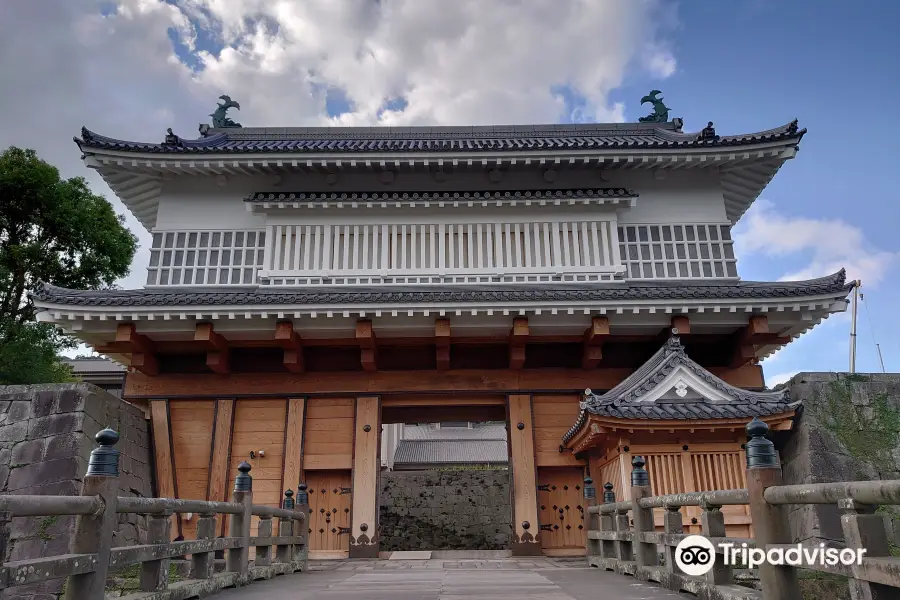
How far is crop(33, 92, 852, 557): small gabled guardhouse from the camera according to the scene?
9570 mm

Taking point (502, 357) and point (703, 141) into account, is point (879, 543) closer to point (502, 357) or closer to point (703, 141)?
point (502, 357)

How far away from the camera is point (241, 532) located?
6.43m

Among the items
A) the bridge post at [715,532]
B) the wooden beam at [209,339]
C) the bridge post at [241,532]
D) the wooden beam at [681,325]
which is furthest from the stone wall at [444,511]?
the bridge post at [715,532]

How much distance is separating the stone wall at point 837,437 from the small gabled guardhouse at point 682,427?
119 cm

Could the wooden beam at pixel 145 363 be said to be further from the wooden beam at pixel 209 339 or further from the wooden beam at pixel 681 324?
the wooden beam at pixel 681 324

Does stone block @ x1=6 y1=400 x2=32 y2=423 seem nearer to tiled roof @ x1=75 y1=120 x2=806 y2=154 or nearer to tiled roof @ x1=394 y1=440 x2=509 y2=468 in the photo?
tiled roof @ x1=75 y1=120 x2=806 y2=154

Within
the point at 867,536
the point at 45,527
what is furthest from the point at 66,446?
the point at 867,536

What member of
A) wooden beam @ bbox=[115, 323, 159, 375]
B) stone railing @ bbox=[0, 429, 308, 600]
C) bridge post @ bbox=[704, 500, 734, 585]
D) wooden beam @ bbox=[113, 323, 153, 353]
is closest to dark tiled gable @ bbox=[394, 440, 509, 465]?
wooden beam @ bbox=[115, 323, 159, 375]

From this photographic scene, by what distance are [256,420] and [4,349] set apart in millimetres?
5904

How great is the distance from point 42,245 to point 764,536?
15581 mm

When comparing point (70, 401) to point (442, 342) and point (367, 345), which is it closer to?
point (367, 345)

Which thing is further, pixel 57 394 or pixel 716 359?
pixel 716 359

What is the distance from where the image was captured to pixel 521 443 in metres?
10.3

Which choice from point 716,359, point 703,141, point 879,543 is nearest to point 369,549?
point 716,359
